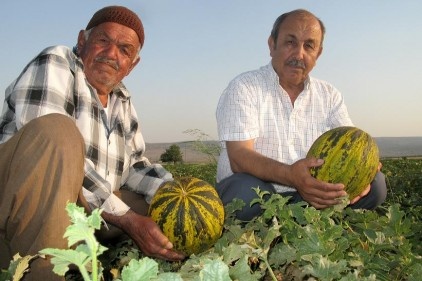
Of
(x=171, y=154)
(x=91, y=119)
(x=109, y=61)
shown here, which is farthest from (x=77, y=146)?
(x=171, y=154)

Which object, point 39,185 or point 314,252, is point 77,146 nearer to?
point 39,185

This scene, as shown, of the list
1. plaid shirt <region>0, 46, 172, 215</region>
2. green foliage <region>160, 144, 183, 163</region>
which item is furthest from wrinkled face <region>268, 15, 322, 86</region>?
green foliage <region>160, 144, 183, 163</region>

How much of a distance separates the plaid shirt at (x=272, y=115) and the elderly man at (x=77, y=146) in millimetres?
827

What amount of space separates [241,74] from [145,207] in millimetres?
1561

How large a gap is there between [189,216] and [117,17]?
1.91 m

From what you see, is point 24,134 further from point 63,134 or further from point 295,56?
point 295,56

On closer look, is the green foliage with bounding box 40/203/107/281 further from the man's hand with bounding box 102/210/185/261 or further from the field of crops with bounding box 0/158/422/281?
the man's hand with bounding box 102/210/185/261

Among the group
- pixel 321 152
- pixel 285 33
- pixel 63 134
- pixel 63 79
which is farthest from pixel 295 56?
pixel 63 134

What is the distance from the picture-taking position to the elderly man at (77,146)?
96.4 inches

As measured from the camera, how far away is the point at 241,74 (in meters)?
4.68

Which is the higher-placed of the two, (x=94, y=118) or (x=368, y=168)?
(x=94, y=118)

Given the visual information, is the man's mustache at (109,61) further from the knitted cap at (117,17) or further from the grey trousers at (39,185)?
the grey trousers at (39,185)

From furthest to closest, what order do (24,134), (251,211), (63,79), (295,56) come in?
(295,56)
(251,211)
(63,79)
(24,134)

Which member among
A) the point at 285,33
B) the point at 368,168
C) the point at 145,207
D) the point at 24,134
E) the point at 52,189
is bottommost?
the point at 145,207
